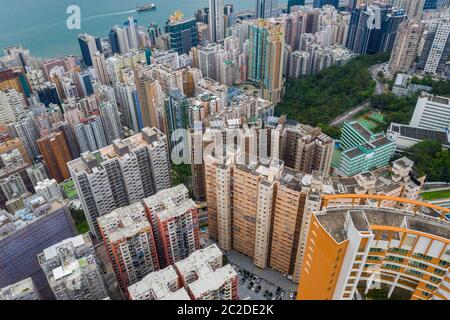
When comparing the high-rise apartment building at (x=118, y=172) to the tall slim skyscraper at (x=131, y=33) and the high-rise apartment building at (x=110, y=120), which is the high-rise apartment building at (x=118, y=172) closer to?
the high-rise apartment building at (x=110, y=120)

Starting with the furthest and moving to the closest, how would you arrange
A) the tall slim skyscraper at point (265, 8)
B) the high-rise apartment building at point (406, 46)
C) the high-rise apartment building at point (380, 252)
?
the tall slim skyscraper at point (265, 8)
the high-rise apartment building at point (406, 46)
the high-rise apartment building at point (380, 252)

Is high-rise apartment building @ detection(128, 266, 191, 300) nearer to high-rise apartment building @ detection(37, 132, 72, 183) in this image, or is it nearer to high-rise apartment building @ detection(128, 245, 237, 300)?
high-rise apartment building @ detection(128, 245, 237, 300)

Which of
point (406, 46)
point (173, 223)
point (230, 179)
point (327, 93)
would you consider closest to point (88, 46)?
point (327, 93)

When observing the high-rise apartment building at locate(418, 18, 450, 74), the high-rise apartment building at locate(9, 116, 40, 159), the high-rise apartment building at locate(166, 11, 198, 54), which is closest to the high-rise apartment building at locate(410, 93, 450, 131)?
the high-rise apartment building at locate(418, 18, 450, 74)

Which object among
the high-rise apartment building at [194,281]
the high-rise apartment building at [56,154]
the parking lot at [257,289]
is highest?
the high-rise apartment building at [194,281]

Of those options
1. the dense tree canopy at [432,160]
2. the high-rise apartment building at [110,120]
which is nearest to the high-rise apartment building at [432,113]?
the dense tree canopy at [432,160]

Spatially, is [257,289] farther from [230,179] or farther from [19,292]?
[19,292]
